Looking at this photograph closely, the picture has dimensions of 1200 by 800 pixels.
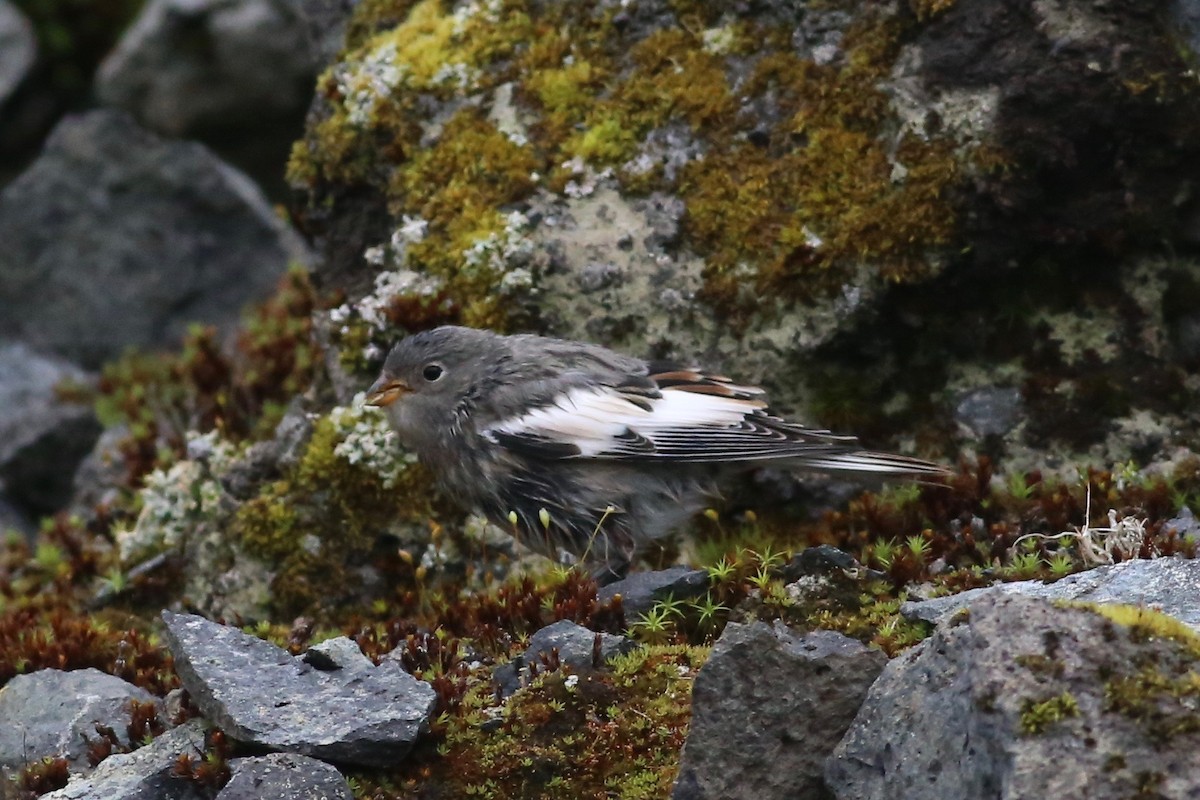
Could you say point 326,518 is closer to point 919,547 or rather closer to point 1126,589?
point 919,547

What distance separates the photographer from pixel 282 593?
7746mm

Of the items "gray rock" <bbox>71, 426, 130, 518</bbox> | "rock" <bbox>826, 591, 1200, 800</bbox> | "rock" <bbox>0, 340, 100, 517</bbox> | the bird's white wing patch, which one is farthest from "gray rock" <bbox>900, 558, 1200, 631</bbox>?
"rock" <bbox>0, 340, 100, 517</bbox>

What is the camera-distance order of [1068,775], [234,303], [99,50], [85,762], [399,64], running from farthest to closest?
1. [99,50]
2. [234,303]
3. [399,64]
4. [85,762]
5. [1068,775]

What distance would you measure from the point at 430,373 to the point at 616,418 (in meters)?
1.06

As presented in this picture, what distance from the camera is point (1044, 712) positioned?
3.81m

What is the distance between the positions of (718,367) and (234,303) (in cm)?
585

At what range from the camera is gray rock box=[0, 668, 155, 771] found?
583 centimetres

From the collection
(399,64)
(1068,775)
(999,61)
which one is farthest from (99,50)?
(1068,775)

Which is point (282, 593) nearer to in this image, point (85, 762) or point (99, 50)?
point (85, 762)

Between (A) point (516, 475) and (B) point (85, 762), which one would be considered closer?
(B) point (85, 762)

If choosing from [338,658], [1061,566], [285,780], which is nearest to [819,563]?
[1061,566]

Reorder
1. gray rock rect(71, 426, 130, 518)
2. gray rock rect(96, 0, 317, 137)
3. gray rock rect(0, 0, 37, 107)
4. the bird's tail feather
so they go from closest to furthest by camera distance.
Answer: the bird's tail feather < gray rock rect(71, 426, 130, 518) < gray rock rect(0, 0, 37, 107) < gray rock rect(96, 0, 317, 137)

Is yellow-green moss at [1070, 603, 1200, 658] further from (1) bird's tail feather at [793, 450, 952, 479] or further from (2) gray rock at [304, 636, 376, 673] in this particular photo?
(2) gray rock at [304, 636, 376, 673]

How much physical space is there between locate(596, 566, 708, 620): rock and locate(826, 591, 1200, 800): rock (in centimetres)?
198
